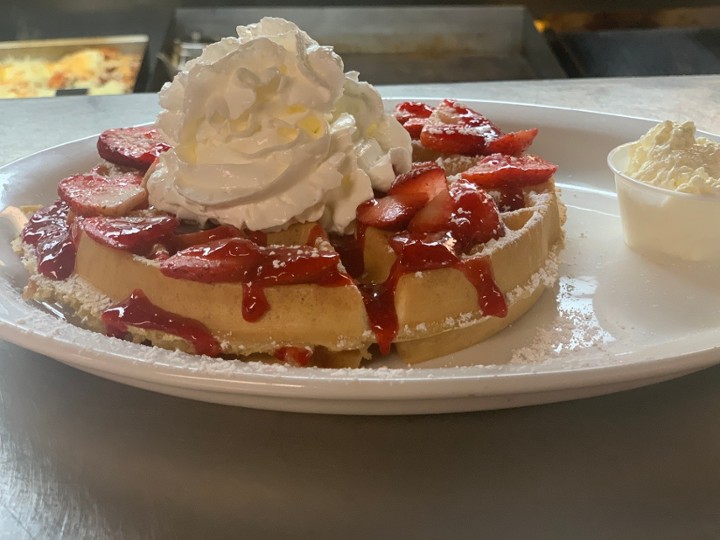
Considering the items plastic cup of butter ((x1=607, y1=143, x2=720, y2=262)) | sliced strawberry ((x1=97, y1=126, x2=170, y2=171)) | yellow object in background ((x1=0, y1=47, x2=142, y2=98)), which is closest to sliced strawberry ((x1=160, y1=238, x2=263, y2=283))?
sliced strawberry ((x1=97, y1=126, x2=170, y2=171))

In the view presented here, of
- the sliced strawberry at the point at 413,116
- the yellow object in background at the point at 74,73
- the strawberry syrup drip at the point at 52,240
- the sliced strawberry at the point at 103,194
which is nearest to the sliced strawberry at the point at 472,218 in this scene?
the sliced strawberry at the point at 413,116

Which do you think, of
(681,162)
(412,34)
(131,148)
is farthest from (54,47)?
(681,162)

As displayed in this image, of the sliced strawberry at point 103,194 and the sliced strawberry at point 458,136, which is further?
the sliced strawberry at point 458,136

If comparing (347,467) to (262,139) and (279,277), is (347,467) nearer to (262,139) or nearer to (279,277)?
(279,277)

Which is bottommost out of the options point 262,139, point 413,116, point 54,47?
point 54,47

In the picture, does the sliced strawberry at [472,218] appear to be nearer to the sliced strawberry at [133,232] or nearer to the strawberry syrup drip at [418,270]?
the strawberry syrup drip at [418,270]

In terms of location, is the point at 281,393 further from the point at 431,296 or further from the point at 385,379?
the point at 431,296

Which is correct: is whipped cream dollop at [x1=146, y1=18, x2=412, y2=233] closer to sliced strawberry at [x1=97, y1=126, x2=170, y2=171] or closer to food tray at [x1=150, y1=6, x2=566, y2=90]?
sliced strawberry at [x1=97, y1=126, x2=170, y2=171]
